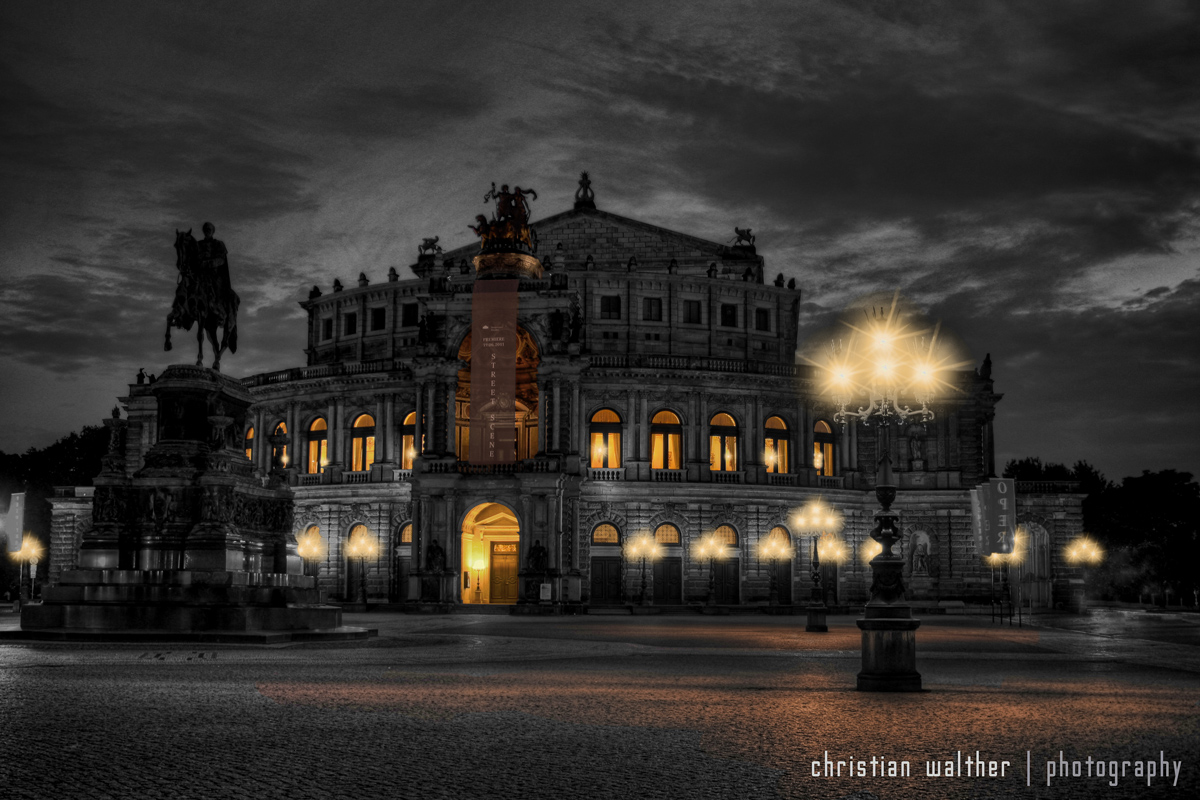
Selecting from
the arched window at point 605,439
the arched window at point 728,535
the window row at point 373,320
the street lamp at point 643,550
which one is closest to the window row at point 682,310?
the arched window at point 605,439

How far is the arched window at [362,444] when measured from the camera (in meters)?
73.2

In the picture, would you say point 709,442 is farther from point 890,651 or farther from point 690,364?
point 890,651

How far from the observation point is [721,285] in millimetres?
76500

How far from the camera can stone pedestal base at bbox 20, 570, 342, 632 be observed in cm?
2372

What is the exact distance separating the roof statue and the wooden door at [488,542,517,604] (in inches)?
628

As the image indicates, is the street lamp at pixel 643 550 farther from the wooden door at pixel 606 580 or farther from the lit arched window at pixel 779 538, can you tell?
the lit arched window at pixel 779 538

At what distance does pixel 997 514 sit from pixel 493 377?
86.2 feet

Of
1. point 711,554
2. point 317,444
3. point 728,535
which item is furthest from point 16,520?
point 728,535

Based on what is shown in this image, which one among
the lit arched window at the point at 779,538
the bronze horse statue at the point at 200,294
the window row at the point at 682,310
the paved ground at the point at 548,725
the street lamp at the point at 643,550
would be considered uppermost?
the window row at the point at 682,310

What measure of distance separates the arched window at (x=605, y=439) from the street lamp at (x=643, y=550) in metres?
4.57

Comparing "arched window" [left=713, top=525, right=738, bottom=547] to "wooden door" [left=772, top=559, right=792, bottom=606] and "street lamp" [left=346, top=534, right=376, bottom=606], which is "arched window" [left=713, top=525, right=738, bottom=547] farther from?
"street lamp" [left=346, top=534, right=376, bottom=606]

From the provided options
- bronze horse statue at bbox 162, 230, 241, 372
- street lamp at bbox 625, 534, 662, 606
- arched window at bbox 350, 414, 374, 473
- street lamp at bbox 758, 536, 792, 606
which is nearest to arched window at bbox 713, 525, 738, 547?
street lamp at bbox 758, 536, 792, 606

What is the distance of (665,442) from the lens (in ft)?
230

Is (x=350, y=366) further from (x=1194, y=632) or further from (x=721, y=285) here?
(x=1194, y=632)
